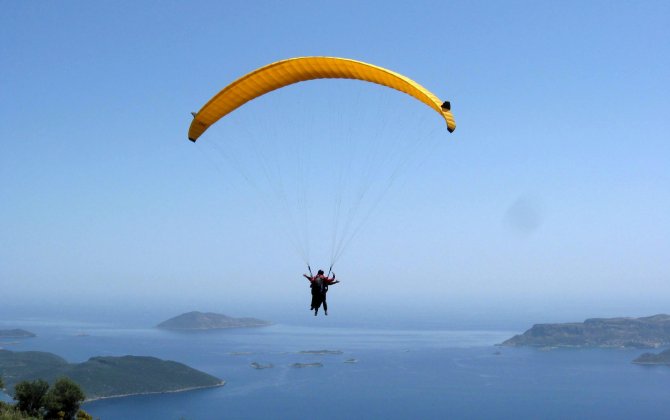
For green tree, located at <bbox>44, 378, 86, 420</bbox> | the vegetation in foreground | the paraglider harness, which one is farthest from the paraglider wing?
green tree, located at <bbox>44, 378, 86, 420</bbox>

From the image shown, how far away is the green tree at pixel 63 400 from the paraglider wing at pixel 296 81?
19.4 m

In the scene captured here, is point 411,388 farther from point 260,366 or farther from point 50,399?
point 50,399

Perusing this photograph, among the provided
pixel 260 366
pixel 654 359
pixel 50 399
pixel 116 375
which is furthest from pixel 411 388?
pixel 50 399

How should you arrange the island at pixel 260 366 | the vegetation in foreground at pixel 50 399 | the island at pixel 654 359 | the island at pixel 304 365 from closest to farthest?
1. the vegetation in foreground at pixel 50 399
2. the island at pixel 260 366
3. the island at pixel 304 365
4. the island at pixel 654 359

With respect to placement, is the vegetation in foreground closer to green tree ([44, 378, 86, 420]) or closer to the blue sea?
green tree ([44, 378, 86, 420])

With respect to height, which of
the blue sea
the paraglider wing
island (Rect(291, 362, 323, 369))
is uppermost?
the paraglider wing

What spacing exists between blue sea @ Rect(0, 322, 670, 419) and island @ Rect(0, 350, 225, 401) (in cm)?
507

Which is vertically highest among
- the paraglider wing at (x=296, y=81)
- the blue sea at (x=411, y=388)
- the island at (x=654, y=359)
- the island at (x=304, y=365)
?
the paraglider wing at (x=296, y=81)

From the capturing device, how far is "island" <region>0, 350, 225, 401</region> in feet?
400

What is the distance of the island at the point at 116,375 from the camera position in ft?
400

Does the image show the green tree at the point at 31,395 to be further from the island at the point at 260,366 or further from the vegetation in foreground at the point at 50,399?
the island at the point at 260,366

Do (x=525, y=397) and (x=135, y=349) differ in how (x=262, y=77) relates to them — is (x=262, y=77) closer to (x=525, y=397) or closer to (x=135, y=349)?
(x=525, y=397)

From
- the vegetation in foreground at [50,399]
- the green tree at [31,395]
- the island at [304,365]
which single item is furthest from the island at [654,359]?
the green tree at [31,395]

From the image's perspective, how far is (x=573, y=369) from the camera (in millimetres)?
150125
